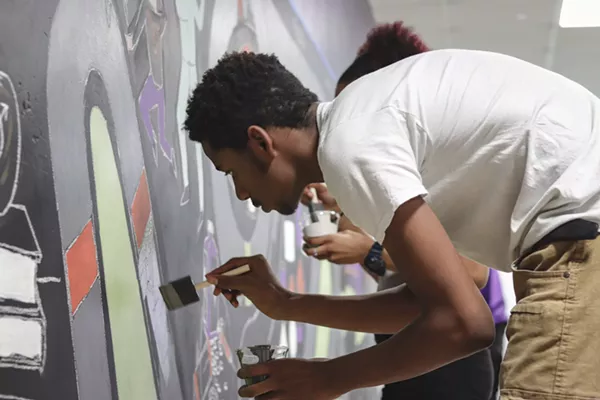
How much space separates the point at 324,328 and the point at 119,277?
86.4 inches

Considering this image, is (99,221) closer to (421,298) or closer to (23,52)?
(23,52)

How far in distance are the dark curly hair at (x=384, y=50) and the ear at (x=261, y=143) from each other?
2.33ft

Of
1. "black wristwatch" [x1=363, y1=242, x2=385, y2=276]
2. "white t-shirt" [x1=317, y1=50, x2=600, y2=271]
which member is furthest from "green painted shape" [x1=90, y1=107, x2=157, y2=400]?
"black wristwatch" [x1=363, y1=242, x2=385, y2=276]

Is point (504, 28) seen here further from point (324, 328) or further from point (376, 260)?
point (376, 260)

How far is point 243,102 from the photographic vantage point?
4.09ft

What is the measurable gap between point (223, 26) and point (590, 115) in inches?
51.4

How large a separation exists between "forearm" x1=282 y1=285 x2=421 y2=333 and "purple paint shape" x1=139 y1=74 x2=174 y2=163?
475 millimetres

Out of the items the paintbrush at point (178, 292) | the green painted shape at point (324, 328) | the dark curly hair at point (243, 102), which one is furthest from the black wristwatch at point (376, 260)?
the green painted shape at point (324, 328)

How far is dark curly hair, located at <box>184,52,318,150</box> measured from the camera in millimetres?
1238

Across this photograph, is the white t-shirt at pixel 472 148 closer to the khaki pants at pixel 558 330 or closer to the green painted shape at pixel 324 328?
the khaki pants at pixel 558 330

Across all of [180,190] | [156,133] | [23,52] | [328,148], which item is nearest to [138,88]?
[156,133]

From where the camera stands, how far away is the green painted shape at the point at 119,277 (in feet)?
4.29

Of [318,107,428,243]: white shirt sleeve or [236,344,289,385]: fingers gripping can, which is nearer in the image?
[318,107,428,243]: white shirt sleeve

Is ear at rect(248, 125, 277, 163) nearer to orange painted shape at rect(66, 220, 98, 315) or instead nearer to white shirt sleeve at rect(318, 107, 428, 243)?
white shirt sleeve at rect(318, 107, 428, 243)
